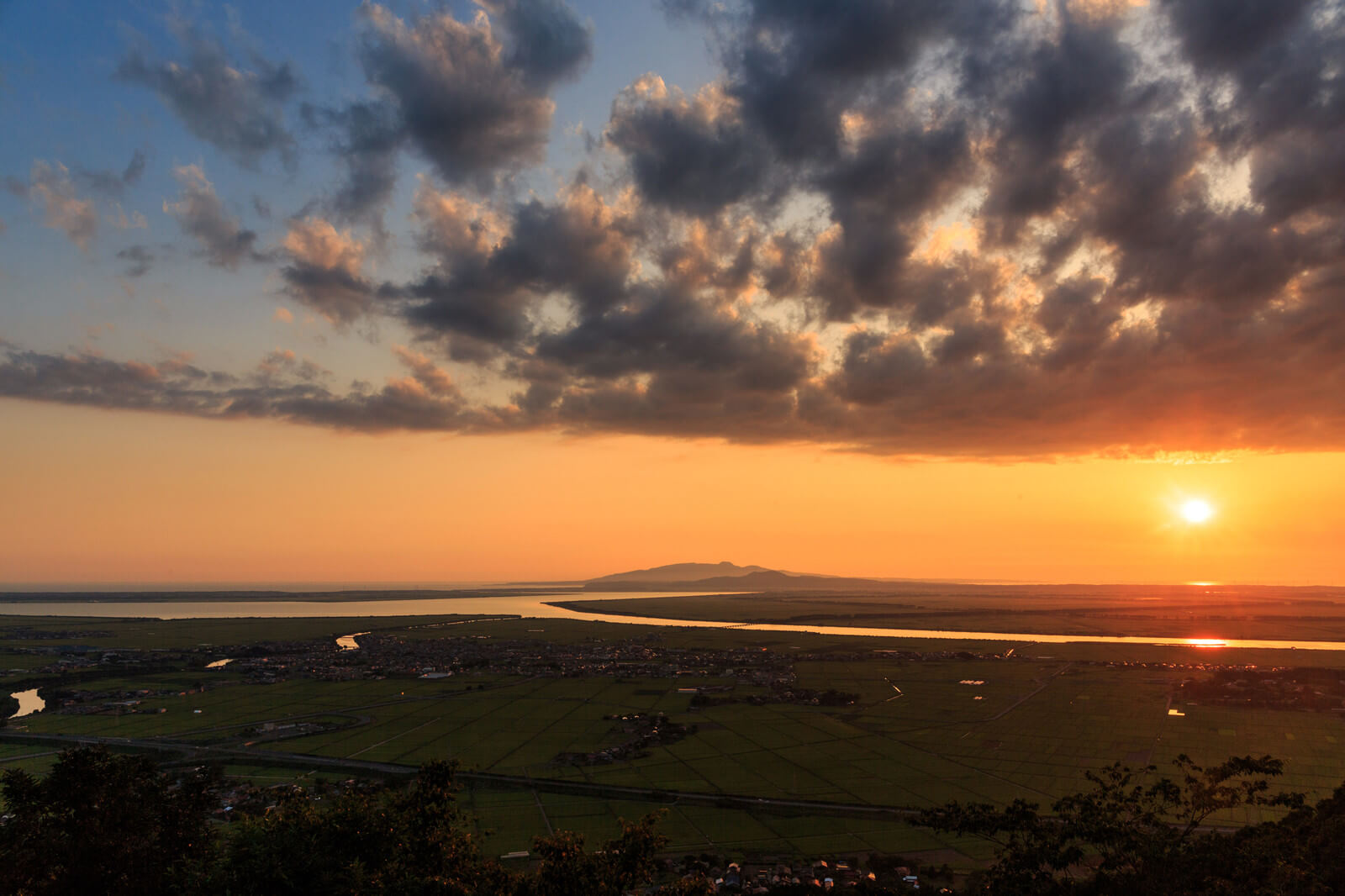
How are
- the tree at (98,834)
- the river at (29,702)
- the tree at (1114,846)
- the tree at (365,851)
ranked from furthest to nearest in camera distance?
the river at (29,702)
the tree at (1114,846)
the tree at (98,834)
the tree at (365,851)

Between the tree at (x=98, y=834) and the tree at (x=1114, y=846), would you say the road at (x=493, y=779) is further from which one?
the tree at (x=98, y=834)

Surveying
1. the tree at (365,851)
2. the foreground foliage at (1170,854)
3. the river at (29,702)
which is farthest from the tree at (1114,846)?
the river at (29,702)

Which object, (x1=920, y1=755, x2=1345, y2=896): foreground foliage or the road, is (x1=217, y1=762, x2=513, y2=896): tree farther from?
the road

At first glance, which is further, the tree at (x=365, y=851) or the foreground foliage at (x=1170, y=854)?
the foreground foliage at (x=1170, y=854)

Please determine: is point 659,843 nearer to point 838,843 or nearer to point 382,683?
point 838,843

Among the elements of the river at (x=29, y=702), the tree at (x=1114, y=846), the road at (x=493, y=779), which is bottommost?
the river at (x=29, y=702)

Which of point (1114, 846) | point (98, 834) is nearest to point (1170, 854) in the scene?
point (1114, 846)

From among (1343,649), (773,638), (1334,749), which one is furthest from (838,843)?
(1343,649)

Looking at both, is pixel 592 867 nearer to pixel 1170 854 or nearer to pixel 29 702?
pixel 1170 854
